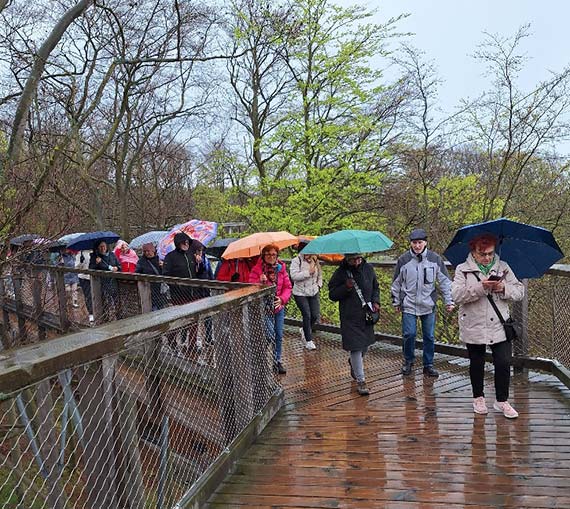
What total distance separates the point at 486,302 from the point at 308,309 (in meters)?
3.05

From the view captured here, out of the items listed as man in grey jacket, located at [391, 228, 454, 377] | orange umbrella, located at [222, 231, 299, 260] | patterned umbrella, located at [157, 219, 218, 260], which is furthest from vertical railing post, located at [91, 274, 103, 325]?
man in grey jacket, located at [391, 228, 454, 377]

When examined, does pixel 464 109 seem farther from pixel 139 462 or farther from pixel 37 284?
pixel 139 462

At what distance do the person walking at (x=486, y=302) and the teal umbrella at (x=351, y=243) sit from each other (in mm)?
986

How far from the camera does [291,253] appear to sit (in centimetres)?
1520

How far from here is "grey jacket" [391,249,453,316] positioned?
550cm

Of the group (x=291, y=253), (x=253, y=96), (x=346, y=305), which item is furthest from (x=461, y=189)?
(x=346, y=305)

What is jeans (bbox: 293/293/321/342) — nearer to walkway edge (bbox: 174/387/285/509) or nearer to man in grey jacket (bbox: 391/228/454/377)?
man in grey jacket (bbox: 391/228/454/377)

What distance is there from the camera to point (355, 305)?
5.10 metres

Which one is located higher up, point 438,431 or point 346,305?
point 346,305

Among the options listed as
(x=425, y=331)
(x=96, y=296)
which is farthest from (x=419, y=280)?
(x=96, y=296)

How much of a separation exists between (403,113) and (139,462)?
13998 millimetres

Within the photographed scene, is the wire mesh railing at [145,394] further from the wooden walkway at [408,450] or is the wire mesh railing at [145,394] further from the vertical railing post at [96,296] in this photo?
the vertical railing post at [96,296]

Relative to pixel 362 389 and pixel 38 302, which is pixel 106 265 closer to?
pixel 38 302

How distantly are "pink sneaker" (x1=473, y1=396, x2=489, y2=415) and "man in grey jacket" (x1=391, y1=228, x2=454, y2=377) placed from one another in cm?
118
